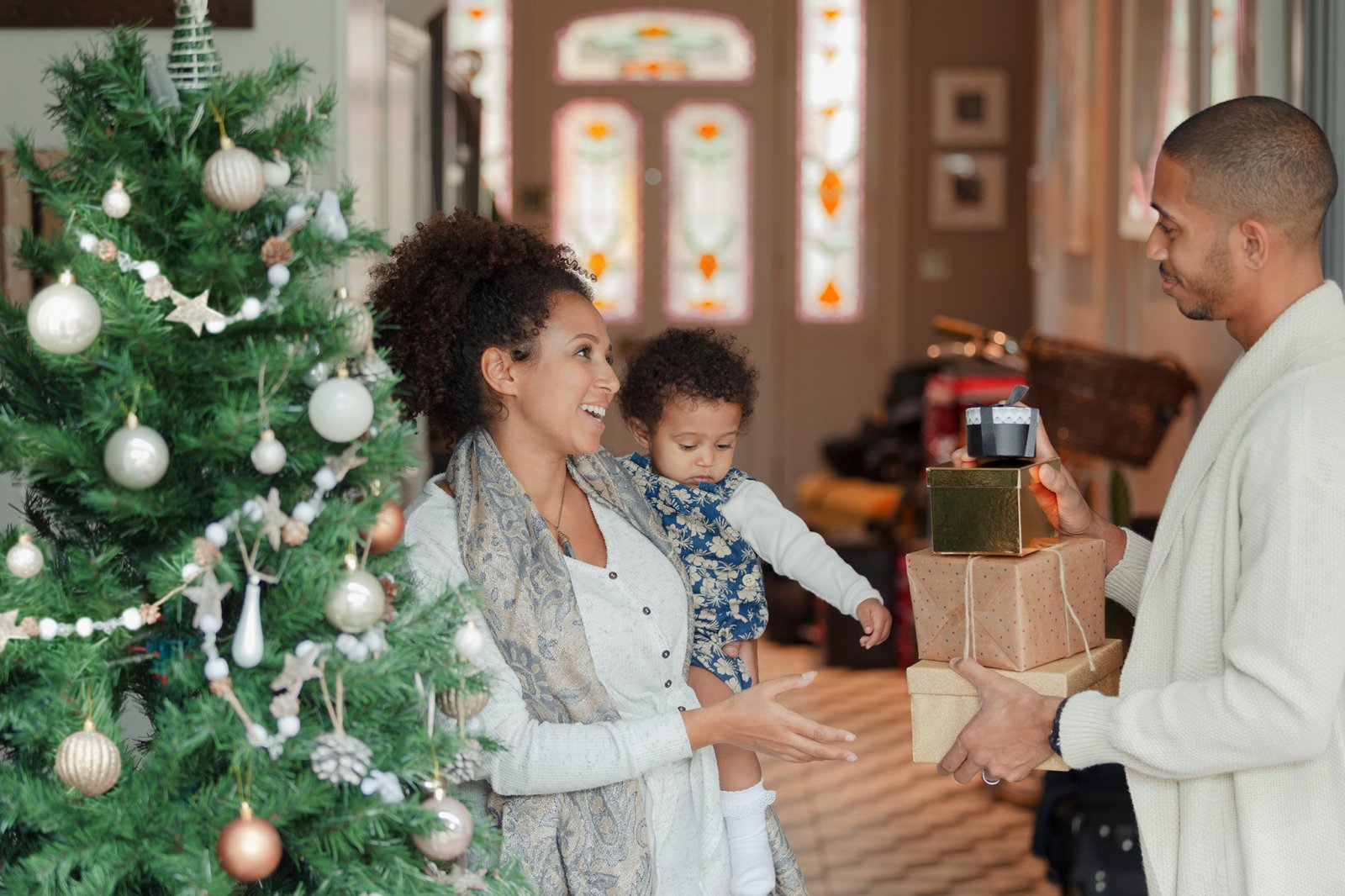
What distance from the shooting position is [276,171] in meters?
1.51

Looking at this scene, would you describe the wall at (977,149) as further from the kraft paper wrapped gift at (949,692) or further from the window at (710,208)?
the kraft paper wrapped gift at (949,692)

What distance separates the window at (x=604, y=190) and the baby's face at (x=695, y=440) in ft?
22.7

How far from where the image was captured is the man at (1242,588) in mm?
1680

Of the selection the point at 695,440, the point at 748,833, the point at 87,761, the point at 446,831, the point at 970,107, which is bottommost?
the point at 748,833

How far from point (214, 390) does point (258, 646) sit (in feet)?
0.85

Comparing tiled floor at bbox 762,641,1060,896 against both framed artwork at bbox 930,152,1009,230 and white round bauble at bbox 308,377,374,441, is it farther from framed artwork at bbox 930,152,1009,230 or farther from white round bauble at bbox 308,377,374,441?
framed artwork at bbox 930,152,1009,230

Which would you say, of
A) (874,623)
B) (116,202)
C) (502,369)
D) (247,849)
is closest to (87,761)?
(247,849)

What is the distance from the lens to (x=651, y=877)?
6.34ft

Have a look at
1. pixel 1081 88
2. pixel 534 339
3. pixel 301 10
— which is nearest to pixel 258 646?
pixel 534 339

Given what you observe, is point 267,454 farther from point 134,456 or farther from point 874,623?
point 874,623

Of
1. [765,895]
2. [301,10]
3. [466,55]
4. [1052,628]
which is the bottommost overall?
[765,895]

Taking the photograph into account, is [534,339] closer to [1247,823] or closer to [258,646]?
[258,646]

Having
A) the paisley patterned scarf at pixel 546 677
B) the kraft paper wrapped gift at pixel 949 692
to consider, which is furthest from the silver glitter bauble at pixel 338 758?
the kraft paper wrapped gift at pixel 949 692

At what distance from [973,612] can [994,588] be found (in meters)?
0.05
